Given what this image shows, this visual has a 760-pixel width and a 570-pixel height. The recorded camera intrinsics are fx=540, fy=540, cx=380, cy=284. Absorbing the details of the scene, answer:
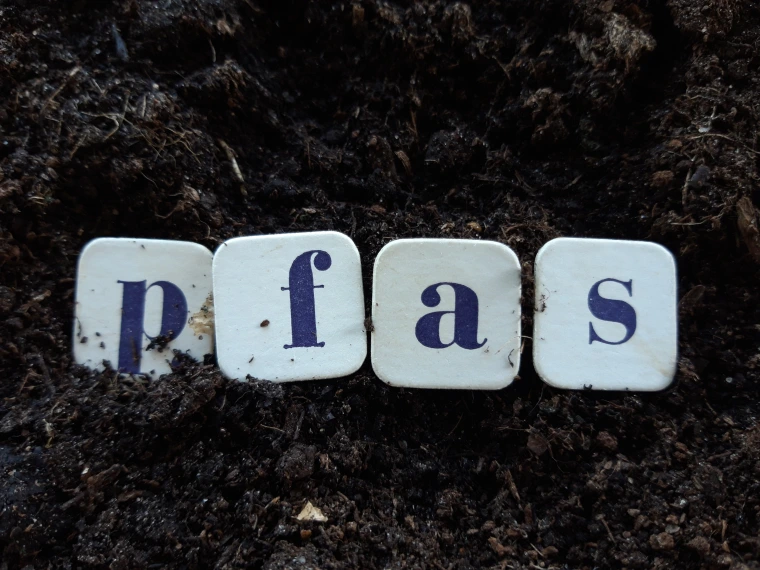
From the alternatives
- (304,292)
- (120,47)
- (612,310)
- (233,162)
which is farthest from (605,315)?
(120,47)

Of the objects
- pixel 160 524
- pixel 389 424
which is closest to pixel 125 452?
pixel 160 524

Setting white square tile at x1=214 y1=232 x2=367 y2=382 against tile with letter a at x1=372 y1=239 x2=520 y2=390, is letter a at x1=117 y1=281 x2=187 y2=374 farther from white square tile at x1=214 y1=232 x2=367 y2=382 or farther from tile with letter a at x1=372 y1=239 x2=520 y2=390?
tile with letter a at x1=372 y1=239 x2=520 y2=390

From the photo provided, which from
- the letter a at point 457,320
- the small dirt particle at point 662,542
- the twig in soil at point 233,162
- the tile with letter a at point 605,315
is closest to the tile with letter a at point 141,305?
the twig in soil at point 233,162

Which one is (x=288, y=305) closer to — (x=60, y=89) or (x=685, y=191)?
(x=60, y=89)

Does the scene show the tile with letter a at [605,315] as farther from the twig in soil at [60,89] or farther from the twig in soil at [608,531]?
the twig in soil at [60,89]

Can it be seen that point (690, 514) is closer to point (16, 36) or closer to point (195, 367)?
point (195, 367)

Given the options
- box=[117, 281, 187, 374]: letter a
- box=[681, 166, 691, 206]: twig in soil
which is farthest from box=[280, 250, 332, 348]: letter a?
box=[681, 166, 691, 206]: twig in soil

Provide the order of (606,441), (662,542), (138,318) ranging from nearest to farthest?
1. (662,542)
2. (606,441)
3. (138,318)
